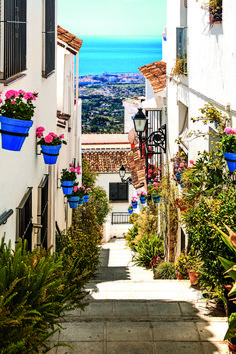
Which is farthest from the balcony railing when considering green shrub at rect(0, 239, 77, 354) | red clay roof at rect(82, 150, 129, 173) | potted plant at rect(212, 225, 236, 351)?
red clay roof at rect(82, 150, 129, 173)

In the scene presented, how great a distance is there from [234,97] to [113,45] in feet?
371

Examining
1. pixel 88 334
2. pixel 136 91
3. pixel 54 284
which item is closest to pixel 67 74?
pixel 88 334

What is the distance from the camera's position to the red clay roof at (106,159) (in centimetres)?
3203

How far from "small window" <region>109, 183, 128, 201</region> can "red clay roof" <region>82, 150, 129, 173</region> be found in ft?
3.73

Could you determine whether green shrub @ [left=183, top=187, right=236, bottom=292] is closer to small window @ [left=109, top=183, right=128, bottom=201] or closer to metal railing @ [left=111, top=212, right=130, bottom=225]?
metal railing @ [left=111, top=212, right=130, bottom=225]

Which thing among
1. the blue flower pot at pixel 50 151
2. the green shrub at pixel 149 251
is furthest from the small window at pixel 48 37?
the green shrub at pixel 149 251

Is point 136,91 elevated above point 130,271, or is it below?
above

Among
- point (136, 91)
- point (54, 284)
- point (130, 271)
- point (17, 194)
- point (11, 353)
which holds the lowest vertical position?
point (130, 271)

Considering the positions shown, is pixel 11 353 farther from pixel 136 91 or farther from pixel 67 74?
pixel 136 91

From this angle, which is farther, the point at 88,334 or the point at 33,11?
the point at 33,11

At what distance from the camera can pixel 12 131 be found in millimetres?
4898

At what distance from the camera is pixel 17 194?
641 cm

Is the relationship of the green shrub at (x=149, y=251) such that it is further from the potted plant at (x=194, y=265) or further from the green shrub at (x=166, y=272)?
the potted plant at (x=194, y=265)

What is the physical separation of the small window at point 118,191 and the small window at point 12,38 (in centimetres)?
2592
